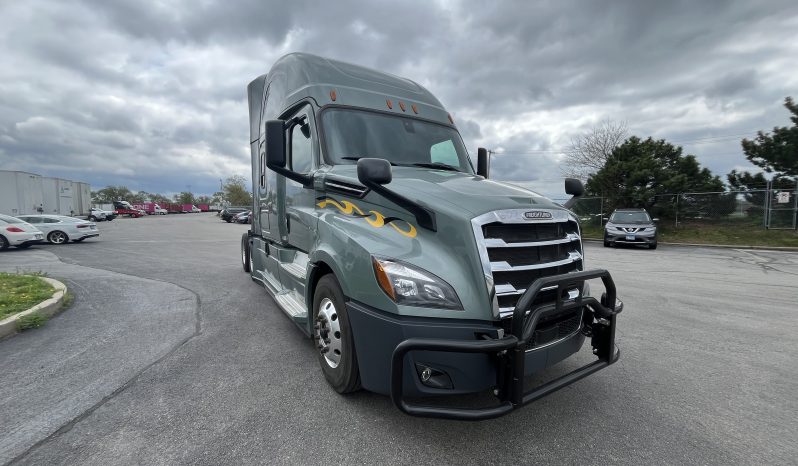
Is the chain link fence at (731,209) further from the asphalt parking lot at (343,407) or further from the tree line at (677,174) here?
the asphalt parking lot at (343,407)

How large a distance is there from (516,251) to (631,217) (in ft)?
53.2

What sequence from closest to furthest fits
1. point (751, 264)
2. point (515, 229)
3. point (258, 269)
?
point (515, 229) → point (258, 269) → point (751, 264)

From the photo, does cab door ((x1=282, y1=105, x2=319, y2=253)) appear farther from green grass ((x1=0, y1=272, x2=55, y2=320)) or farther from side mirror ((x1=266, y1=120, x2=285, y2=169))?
green grass ((x1=0, y1=272, x2=55, y2=320))

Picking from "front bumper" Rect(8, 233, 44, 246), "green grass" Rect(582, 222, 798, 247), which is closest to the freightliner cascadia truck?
"front bumper" Rect(8, 233, 44, 246)

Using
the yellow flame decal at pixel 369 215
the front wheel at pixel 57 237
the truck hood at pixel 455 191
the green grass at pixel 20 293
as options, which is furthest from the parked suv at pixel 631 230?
the front wheel at pixel 57 237

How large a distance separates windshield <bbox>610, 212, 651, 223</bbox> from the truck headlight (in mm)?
16343

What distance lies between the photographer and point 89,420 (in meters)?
2.66

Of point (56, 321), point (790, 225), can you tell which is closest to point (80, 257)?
point (56, 321)

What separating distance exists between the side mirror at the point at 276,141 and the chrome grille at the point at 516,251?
6.90ft

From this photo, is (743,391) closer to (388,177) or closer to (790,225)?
(388,177)

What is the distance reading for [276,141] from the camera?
3.56 m

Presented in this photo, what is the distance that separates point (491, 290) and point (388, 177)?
1.02 metres

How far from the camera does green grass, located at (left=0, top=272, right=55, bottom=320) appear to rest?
484 cm

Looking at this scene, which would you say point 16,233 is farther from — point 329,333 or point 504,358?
point 504,358
